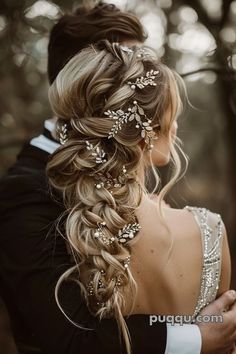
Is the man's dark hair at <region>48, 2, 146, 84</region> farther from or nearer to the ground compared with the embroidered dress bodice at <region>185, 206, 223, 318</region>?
farther from the ground

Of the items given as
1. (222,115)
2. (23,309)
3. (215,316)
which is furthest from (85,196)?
(222,115)

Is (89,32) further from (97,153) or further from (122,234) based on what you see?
(122,234)

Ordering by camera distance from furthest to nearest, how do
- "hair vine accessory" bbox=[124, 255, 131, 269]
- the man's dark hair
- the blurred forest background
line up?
the blurred forest background
the man's dark hair
"hair vine accessory" bbox=[124, 255, 131, 269]

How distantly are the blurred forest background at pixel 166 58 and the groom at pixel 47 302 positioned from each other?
2.80m

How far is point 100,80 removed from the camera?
262 centimetres

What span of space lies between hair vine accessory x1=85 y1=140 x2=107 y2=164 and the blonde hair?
0.02 m

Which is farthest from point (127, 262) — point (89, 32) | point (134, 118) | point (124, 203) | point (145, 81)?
point (89, 32)

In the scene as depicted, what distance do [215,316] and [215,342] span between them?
105 millimetres

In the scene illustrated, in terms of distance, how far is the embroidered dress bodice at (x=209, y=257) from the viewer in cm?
268

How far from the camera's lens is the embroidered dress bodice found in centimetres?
268

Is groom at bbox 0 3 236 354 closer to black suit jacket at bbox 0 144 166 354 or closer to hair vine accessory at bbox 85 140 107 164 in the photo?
black suit jacket at bbox 0 144 166 354

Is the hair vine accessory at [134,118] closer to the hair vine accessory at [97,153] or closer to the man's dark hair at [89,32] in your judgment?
the hair vine accessory at [97,153]

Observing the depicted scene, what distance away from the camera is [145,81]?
2654 mm

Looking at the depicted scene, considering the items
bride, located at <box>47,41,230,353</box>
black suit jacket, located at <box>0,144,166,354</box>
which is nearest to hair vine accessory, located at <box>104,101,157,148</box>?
bride, located at <box>47,41,230,353</box>
